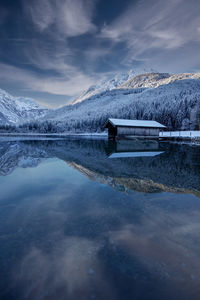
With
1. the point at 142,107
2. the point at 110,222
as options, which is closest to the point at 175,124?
the point at 142,107

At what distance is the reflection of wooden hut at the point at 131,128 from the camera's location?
42625mm

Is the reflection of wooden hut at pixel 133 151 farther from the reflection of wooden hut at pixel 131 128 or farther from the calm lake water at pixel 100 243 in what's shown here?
the reflection of wooden hut at pixel 131 128

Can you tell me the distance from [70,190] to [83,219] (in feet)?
7.65

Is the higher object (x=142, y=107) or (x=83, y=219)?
(x=142, y=107)

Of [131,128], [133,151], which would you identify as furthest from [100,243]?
[131,128]

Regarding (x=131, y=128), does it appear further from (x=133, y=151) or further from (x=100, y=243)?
(x=100, y=243)

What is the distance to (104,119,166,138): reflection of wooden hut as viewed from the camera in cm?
4262

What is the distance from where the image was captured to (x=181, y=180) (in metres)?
7.46

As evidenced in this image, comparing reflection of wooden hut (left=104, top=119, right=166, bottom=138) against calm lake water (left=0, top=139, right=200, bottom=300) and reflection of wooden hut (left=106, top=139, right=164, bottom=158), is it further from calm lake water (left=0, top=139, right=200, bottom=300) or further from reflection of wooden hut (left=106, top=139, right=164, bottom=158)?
calm lake water (left=0, top=139, right=200, bottom=300)

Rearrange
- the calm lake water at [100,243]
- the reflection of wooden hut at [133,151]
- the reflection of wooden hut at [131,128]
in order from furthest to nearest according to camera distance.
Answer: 1. the reflection of wooden hut at [131,128]
2. the reflection of wooden hut at [133,151]
3. the calm lake water at [100,243]

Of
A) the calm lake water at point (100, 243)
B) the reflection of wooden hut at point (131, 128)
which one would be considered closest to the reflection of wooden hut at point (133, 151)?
the calm lake water at point (100, 243)

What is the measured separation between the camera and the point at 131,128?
4394 centimetres

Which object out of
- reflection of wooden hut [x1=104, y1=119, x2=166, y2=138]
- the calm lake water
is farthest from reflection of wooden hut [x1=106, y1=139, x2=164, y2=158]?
reflection of wooden hut [x1=104, y1=119, x2=166, y2=138]

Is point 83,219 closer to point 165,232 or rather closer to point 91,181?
point 165,232
